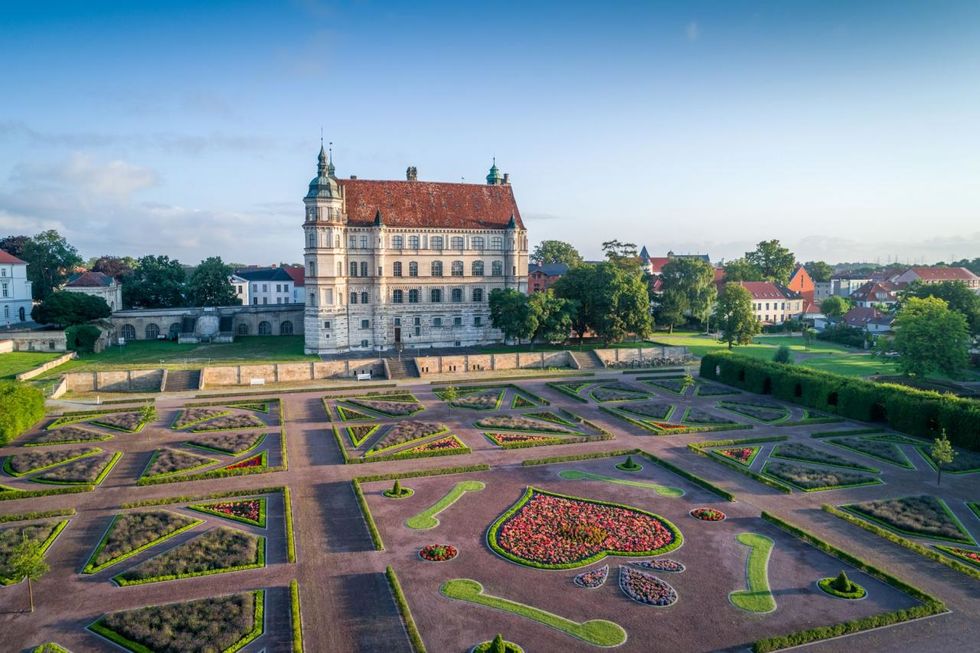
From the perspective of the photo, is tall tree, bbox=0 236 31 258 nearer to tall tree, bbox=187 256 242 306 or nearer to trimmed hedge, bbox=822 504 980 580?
tall tree, bbox=187 256 242 306

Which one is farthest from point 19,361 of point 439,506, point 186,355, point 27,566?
point 439,506

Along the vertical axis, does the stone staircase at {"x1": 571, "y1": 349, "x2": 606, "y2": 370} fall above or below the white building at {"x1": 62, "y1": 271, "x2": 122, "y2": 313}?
below

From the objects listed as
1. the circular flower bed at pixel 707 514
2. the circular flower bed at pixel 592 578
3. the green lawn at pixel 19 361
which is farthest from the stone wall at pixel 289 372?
the circular flower bed at pixel 592 578

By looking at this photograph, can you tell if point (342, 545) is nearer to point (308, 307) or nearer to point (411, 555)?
point (411, 555)

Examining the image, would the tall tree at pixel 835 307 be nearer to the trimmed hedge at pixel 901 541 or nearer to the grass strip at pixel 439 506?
the trimmed hedge at pixel 901 541

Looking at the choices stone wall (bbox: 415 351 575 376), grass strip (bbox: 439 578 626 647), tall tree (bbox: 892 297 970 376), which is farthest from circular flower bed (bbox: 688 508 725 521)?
tall tree (bbox: 892 297 970 376)

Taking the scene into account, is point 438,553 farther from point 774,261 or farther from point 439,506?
point 774,261
